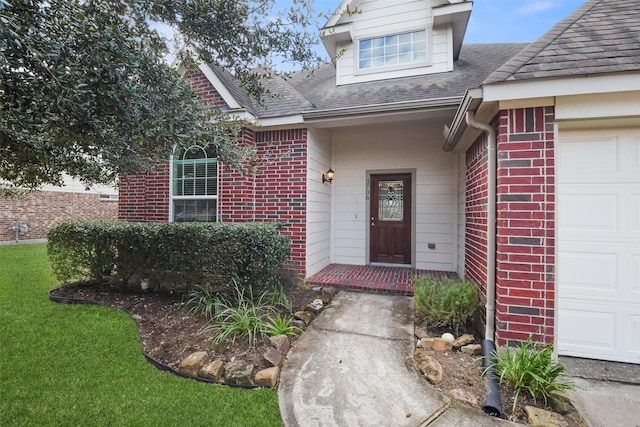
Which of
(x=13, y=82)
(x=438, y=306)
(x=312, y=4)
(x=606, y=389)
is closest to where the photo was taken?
(x=13, y=82)

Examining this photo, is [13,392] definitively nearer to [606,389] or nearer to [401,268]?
[606,389]

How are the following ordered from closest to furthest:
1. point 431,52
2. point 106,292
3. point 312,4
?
point 312,4, point 106,292, point 431,52

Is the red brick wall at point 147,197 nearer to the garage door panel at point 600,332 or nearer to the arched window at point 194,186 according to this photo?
the arched window at point 194,186

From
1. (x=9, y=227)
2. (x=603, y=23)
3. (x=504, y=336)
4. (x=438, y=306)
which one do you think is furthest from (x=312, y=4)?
(x=9, y=227)

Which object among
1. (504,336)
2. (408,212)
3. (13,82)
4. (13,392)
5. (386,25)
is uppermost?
(386,25)

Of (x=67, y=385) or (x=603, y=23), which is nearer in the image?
(x=67, y=385)

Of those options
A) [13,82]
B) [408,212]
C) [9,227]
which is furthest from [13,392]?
[9,227]

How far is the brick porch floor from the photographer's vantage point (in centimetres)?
492

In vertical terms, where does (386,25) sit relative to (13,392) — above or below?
above

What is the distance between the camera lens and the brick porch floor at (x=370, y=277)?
4922mm

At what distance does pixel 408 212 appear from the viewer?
6559 millimetres

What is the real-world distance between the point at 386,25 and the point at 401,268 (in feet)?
18.0

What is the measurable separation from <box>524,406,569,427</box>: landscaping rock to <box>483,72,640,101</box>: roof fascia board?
266 centimetres

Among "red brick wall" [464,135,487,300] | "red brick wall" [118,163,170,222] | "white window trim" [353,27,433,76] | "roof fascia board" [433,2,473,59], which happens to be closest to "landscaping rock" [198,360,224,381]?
"red brick wall" [464,135,487,300]
